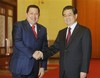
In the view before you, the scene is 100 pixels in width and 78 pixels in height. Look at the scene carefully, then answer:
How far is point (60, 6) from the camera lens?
12.2m

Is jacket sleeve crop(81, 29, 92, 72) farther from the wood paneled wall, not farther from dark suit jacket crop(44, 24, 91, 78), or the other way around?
the wood paneled wall

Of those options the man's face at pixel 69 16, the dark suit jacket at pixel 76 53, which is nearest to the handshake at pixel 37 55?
the dark suit jacket at pixel 76 53

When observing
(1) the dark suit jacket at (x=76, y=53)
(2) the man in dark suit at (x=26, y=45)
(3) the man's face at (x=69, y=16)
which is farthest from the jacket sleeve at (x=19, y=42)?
(3) the man's face at (x=69, y=16)

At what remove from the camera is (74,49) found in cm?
311

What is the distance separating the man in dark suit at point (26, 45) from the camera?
3.11 m

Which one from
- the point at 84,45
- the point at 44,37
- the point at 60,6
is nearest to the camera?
the point at 84,45

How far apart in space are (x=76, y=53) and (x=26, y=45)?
2.04 feet

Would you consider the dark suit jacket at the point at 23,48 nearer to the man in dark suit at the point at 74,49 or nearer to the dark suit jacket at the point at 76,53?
the man in dark suit at the point at 74,49

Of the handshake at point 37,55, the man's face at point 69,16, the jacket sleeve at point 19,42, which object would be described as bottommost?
the handshake at point 37,55

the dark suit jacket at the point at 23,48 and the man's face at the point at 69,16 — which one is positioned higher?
the man's face at the point at 69,16

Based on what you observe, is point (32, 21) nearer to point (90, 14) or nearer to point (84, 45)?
point (84, 45)

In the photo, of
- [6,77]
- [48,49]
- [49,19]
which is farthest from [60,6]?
[48,49]

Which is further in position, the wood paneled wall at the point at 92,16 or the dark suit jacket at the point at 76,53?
the wood paneled wall at the point at 92,16

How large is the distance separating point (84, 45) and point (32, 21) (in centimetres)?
70
